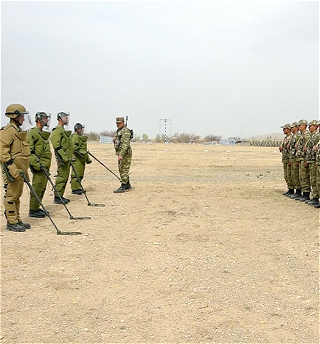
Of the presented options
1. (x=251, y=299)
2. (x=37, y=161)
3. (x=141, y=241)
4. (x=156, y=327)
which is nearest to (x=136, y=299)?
(x=156, y=327)

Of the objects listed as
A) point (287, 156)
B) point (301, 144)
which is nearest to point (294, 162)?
point (287, 156)

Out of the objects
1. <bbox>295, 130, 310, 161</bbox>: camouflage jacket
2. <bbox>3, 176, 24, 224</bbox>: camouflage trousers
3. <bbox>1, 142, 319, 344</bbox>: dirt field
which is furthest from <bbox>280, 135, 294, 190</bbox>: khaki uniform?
<bbox>3, 176, 24, 224</bbox>: camouflage trousers

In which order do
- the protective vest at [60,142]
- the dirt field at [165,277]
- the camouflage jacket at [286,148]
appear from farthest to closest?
the camouflage jacket at [286,148]
the protective vest at [60,142]
the dirt field at [165,277]

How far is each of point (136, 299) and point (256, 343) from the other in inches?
53.9

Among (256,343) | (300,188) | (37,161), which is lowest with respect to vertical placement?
(256,343)

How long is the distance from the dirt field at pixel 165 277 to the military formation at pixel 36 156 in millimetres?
533

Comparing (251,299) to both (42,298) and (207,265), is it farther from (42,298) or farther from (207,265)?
(42,298)

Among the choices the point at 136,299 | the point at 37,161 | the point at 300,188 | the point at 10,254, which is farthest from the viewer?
the point at 300,188

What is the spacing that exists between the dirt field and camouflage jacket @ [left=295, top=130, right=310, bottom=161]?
1.70m

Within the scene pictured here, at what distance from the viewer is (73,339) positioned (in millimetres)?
3355

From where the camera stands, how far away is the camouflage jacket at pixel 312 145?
30.6 ft

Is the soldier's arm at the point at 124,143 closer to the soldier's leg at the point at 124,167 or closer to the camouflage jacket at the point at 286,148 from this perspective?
the soldier's leg at the point at 124,167

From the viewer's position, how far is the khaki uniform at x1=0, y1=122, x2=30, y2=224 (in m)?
6.64

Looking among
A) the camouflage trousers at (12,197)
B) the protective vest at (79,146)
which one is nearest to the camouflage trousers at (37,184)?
the camouflage trousers at (12,197)
